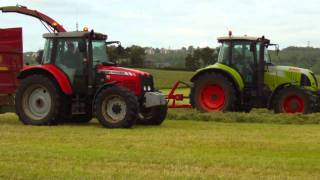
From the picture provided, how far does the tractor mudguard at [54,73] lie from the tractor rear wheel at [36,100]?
0.14 metres

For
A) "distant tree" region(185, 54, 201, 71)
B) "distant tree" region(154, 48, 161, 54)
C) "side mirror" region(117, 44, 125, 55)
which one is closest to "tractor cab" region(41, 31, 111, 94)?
"side mirror" region(117, 44, 125, 55)

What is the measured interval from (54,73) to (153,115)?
98.9 inches

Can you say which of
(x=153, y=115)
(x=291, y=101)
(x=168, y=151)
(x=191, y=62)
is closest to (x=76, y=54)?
(x=153, y=115)

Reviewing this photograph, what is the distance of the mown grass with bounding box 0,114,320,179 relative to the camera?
7414 millimetres

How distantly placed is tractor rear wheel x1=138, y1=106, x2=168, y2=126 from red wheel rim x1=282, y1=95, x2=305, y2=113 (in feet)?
12.7

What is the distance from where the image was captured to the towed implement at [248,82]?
55.0 feet

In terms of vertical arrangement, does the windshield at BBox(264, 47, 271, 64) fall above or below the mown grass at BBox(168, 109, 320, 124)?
above

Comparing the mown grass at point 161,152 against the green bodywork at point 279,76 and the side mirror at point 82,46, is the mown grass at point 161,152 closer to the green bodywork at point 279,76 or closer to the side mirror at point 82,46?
the side mirror at point 82,46

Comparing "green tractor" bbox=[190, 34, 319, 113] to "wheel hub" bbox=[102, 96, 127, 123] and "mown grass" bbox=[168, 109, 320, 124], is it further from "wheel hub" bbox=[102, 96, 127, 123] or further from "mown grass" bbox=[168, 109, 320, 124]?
"wheel hub" bbox=[102, 96, 127, 123]

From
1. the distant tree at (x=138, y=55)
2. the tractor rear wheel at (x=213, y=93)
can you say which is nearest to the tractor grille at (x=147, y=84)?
the tractor rear wheel at (x=213, y=93)

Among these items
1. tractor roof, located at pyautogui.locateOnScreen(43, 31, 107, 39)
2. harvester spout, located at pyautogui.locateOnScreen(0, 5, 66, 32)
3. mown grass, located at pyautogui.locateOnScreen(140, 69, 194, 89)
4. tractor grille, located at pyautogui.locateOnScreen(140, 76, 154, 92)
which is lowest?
mown grass, located at pyautogui.locateOnScreen(140, 69, 194, 89)

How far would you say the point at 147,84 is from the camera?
1424 centimetres

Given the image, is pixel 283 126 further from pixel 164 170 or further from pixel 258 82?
pixel 164 170

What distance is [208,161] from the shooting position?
8.25m
